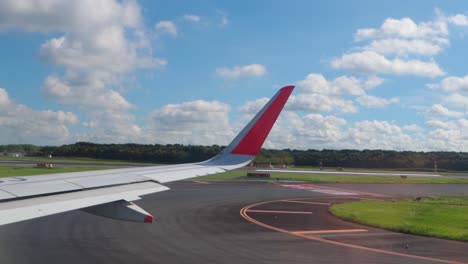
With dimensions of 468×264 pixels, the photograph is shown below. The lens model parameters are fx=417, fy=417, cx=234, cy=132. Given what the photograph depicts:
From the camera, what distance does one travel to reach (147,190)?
756 cm

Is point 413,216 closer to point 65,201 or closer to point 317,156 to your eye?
point 65,201

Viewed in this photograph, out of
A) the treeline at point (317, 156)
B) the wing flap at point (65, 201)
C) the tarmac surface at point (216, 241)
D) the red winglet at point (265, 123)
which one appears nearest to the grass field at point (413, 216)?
the tarmac surface at point (216, 241)

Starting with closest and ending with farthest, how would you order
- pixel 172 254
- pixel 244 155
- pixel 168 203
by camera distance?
pixel 244 155
pixel 172 254
pixel 168 203

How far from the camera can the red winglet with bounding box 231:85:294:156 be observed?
26.3 ft

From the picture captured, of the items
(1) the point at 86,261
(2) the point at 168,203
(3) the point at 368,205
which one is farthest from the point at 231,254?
(3) the point at 368,205

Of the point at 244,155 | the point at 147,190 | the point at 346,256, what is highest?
the point at 244,155

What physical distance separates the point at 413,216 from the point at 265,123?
13942mm

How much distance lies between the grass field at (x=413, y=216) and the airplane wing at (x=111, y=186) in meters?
9.61

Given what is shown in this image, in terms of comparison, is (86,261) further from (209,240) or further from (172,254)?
(209,240)

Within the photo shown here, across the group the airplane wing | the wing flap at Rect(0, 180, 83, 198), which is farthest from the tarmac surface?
the wing flap at Rect(0, 180, 83, 198)

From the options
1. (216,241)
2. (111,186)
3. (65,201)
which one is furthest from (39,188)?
(216,241)

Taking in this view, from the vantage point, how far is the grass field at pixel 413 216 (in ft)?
50.4

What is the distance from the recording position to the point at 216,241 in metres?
12.8

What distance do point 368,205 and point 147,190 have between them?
18.2 metres
